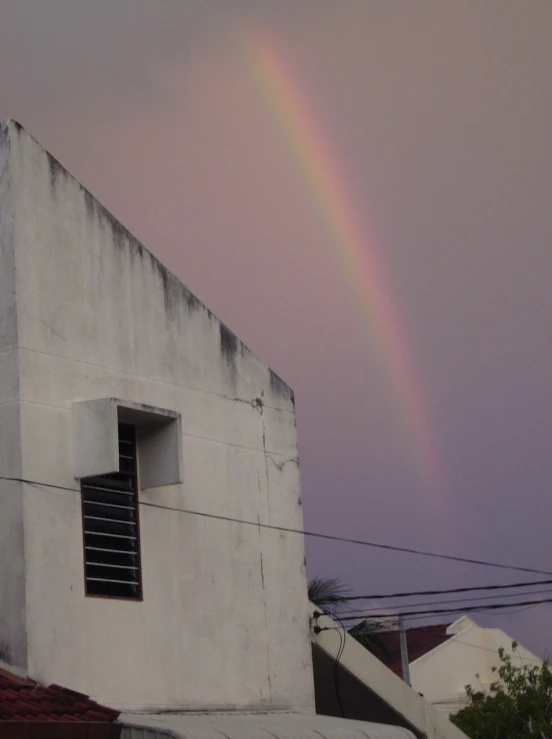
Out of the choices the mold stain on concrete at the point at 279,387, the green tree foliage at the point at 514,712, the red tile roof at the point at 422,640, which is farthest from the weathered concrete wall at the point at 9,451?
the red tile roof at the point at 422,640

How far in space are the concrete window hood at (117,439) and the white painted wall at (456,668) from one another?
23.5 metres

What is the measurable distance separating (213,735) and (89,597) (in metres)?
1.95

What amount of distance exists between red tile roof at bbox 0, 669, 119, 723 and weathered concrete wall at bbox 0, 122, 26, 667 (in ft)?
1.48

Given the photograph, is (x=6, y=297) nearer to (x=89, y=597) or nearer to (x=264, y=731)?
(x=89, y=597)

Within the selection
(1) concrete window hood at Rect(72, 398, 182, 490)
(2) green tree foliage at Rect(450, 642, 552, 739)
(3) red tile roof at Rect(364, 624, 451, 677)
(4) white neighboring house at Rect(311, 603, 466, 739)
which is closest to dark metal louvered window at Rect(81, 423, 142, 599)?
(1) concrete window hood at Rect(72, 398, 182, 490)

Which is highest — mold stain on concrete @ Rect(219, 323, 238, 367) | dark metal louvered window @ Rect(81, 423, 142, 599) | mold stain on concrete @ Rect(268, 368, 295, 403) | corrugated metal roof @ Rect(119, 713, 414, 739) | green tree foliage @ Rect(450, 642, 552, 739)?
mold stain on concrete @ Rect(219, 323, 238, 367)

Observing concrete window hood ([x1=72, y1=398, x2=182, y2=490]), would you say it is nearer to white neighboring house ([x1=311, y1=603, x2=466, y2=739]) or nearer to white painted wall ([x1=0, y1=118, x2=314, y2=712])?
white painted wall ([x1=0, y1=118, x2=314, y2=712])

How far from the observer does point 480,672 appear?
119ft

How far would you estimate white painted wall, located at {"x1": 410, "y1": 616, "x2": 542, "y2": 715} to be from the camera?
35.9 m

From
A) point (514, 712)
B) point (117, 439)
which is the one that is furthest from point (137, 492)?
point (514, 712)

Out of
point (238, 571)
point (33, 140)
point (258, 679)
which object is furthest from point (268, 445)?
point (33, 140)

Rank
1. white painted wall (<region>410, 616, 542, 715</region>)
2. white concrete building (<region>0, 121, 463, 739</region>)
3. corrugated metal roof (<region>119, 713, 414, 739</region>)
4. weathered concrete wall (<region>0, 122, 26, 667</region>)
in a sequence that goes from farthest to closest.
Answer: white painted wall (<region>410, 616, 542, 715</region>) < white concrete building (<region>0, 121, 463, 739</region>) < weathered concrete wall (<region>0, 122, 26, 667</region>) < corrugated metal roof (<region>119, 713, 414, 739</region>)

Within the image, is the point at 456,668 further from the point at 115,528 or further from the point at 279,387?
the point at 115,528

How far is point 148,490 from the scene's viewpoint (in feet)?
45.8
